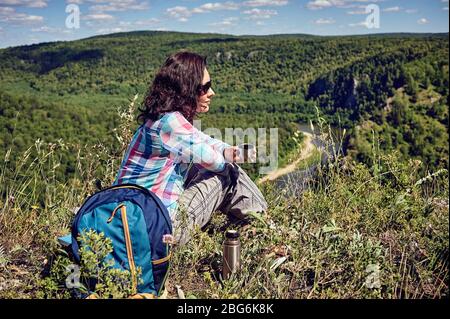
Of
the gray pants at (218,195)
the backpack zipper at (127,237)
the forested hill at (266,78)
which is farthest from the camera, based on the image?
the forested hill at (266,78)

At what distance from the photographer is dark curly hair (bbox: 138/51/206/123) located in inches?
106

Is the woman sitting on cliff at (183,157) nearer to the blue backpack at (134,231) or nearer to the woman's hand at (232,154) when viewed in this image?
the woman's hand at (232,154)

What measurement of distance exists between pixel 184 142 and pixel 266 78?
77704 mm

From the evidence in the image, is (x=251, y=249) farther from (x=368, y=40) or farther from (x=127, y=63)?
(x=368, y=40)

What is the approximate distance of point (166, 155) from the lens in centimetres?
259

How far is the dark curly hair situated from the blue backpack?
58 centimetres

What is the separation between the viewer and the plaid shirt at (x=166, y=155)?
2.54 m

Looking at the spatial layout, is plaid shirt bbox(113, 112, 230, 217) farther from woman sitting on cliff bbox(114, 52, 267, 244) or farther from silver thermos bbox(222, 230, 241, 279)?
silver thermos bbox(222, 230, 241, 279)

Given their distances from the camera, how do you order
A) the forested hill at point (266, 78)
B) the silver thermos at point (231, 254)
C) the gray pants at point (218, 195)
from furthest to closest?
the forested hill at point (266, 78) < the gray pants at point (218, 195) < the silver thermos at point (231, 254)

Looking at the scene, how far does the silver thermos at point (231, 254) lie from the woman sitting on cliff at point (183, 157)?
22 cm

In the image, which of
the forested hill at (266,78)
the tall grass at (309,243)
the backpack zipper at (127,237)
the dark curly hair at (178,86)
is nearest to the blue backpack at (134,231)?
the backpack zipper at (127,237)

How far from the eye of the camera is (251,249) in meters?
2.53
